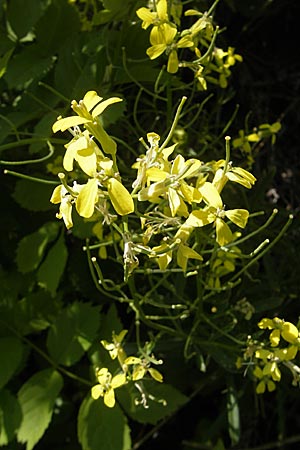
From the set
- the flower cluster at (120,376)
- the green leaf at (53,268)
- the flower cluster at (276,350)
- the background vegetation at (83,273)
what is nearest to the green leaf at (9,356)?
the background vegetation at (83,273)

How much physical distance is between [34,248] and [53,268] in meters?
0.08

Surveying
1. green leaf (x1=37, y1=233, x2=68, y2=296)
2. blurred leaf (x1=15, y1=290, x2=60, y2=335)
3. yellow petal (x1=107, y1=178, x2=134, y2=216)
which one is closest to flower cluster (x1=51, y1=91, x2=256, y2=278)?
yellow petal (x1=107, y1=178, x2=134, y2=216)

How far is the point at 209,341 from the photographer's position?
120cm

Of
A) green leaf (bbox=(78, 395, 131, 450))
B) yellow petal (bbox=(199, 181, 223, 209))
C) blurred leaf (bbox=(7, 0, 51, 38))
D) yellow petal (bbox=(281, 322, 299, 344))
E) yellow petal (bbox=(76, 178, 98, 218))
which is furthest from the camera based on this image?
blurred leaf (bbox=(7, 0, 51, 38))

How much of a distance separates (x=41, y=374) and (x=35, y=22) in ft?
2.19

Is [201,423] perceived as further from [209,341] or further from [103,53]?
[103,53]

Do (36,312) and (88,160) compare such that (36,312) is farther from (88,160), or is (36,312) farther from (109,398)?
(88,160)

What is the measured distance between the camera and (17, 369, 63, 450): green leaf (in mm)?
1214

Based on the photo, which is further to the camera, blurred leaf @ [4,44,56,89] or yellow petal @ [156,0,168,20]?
blurred leaf @ [4,44,56,89]

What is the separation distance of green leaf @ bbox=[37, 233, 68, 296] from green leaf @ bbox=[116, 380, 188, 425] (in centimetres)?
23

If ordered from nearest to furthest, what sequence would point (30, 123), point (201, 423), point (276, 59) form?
point (30, 123), point (201, 423), point (276, 59)

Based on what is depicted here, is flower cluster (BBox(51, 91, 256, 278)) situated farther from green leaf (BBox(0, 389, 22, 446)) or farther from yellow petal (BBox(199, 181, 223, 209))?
green leaf (BBox(0, 389, 22, 446))

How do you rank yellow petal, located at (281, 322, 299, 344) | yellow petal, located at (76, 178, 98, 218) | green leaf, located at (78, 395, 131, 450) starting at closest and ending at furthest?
yellow petal, located at (76, 178, 98, 218), yellow petal, located at (281, 322, 299, 344), green leaf, located at (78, 395, 131, 450)

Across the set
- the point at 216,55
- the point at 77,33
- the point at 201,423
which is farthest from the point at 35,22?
the point at 201,423
